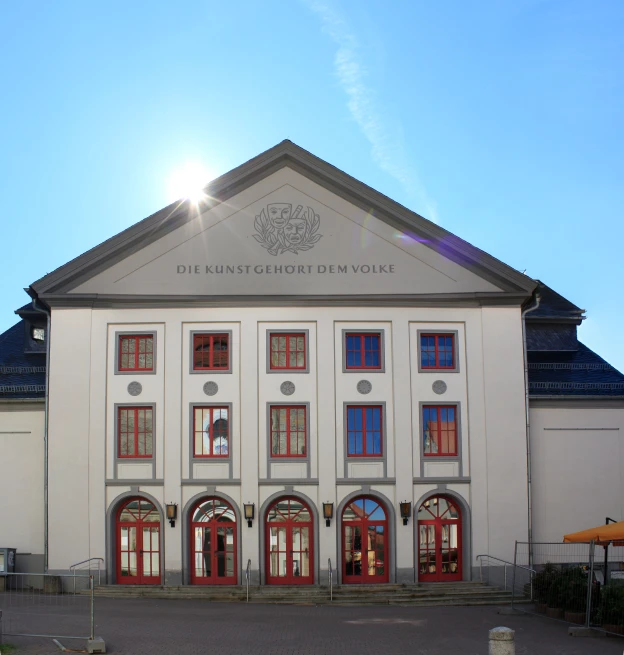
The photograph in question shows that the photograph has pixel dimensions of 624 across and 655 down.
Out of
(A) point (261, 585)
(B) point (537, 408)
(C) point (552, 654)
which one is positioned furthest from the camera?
(B) point (537, 408)

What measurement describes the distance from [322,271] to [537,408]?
925 centimetres

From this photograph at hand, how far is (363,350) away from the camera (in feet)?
103

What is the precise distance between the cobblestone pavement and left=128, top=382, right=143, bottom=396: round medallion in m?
6.77

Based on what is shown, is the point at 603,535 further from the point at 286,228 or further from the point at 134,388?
the point at 134,388

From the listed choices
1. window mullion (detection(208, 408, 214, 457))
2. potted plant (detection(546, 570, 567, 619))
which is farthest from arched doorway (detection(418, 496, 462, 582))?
window mullion (detection(208, 408, 214, 457))

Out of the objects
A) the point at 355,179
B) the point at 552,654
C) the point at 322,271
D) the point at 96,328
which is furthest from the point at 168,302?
the point at 552,654

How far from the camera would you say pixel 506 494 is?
30.7 m

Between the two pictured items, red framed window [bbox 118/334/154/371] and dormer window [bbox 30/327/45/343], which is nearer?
red framed window [bbox 118/334/154/371]

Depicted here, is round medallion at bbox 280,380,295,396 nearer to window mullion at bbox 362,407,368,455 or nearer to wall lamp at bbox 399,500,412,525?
window mullion at bbox 362,407,368,455

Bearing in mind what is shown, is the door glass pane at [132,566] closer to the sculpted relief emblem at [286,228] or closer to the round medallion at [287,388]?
the round medallion at [287,388]

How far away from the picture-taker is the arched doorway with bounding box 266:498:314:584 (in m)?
30.3

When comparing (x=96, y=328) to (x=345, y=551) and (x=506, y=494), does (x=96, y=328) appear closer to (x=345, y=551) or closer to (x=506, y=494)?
(x=345, y=551)

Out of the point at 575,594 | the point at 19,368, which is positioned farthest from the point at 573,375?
the point at 19,368

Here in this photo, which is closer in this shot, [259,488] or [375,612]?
[375,612]
